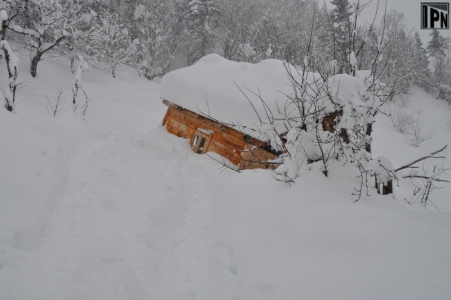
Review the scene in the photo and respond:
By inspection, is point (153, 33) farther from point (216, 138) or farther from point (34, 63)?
point (216, 138)

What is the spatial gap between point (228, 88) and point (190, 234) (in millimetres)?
4349

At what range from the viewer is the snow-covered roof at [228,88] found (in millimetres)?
6172

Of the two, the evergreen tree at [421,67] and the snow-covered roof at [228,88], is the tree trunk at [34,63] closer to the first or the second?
the snow-covered roof at [228,88]

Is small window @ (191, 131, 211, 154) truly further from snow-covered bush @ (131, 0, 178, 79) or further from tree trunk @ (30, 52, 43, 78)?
snow-covered bush @ (131, 0, 178, 79)

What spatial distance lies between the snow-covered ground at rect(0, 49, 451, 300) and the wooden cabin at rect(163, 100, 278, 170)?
1.58 meters

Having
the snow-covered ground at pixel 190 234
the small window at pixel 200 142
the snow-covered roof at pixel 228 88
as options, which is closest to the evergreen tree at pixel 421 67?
the snow-covered roof at pixel 228 88

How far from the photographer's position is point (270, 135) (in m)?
3.92

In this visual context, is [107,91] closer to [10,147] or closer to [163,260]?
[10,147]

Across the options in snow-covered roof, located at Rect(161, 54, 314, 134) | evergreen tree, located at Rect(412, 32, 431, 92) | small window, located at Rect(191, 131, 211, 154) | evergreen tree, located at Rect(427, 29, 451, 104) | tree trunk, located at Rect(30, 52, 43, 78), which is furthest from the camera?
evergreen tree, located at Rect(412, 32, 431, 92)

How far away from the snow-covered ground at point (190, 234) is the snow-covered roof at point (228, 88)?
1.93m

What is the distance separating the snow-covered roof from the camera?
6.17 m

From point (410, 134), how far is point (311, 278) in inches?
649

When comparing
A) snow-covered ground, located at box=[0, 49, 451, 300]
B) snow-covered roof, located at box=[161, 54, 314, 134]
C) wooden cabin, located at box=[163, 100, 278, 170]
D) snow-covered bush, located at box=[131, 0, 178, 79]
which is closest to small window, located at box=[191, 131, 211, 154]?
wooden cabin, located at box=[163, 100, 278, 170]

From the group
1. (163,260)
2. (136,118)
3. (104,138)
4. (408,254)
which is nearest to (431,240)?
(408,254)
